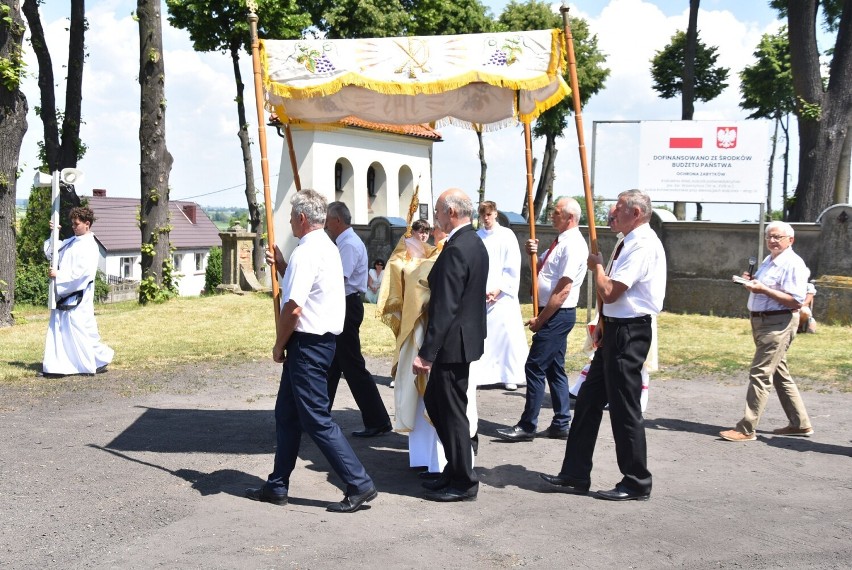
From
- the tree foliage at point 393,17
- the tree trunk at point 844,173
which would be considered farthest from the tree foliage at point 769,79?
the tree trunk at point 844,173

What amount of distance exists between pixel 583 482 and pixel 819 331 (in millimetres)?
10384

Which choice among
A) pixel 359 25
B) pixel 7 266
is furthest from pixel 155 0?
pixel 359 25

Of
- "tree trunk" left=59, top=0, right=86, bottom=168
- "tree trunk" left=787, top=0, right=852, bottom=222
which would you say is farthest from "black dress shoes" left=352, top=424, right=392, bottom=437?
"tree trunk" left=59, top=0, right=86, bottom=168

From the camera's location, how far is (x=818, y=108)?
20.6 meters

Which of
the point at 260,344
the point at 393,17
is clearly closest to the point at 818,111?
the point at 260,344

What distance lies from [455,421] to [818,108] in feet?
57.1

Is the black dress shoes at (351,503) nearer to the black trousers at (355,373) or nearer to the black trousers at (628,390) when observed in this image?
the black trousers at (628,390)

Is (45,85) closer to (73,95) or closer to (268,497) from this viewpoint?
(73,95)

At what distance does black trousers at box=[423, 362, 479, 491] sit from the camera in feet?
20.0

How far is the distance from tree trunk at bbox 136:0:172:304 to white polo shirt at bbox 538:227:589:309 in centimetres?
1411

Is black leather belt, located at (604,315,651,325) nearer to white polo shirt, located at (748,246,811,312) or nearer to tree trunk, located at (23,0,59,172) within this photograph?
white polo shirt, located at (748,246,811,312)

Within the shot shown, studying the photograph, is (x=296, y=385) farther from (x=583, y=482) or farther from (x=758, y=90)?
(x=758, y=90)

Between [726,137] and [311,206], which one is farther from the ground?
[726,137]

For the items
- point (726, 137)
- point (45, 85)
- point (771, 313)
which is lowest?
point (771, 313)
